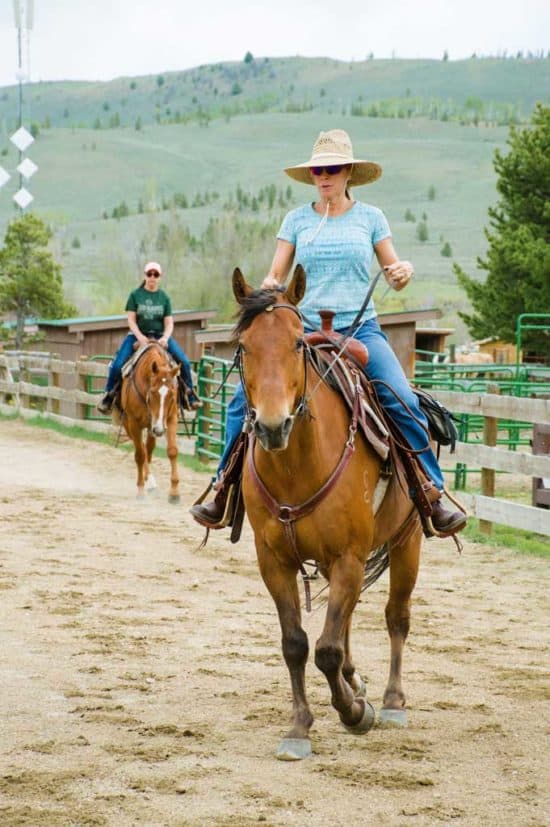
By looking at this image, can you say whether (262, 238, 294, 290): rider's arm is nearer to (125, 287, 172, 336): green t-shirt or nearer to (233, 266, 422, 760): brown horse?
(233, 266, 422, 760): brown horse

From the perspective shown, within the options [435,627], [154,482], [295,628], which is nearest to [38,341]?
[154,482]

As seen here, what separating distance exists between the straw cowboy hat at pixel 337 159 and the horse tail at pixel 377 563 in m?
1.85

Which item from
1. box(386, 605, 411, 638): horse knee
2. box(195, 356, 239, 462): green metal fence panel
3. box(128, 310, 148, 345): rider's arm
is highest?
box(128, 310, 148, 345): rider's arm

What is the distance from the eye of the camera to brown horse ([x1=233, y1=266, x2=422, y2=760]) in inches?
200

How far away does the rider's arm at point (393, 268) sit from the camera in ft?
19.4

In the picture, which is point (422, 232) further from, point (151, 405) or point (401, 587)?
point (401, 587)

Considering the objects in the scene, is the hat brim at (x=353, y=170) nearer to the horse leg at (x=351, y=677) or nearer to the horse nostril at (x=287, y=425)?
the horse nostril at (x=287, y=425)

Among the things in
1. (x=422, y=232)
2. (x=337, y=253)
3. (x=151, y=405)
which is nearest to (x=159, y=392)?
(x=151, y=405)

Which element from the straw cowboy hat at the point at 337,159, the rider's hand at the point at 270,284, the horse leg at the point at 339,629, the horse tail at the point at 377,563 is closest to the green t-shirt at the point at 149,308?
the straw cowboy hat at the point at 337,159

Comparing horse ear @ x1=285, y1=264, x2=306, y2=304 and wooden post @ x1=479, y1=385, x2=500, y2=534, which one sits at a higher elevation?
horse ear @ x1=285, y1=264, x2=306, y2=304

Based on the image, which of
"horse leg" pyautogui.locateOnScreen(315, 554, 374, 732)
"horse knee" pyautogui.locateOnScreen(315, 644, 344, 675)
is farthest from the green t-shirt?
"horse knee" pyautogui.locateOnScreen(315, 644, 344, 675)

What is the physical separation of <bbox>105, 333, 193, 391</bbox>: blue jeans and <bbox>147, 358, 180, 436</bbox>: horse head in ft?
2.31

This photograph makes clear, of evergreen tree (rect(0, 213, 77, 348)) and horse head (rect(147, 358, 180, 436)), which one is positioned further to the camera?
evergreen tree (rect(0, 213, 77, 348))

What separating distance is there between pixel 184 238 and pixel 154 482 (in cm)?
4235
